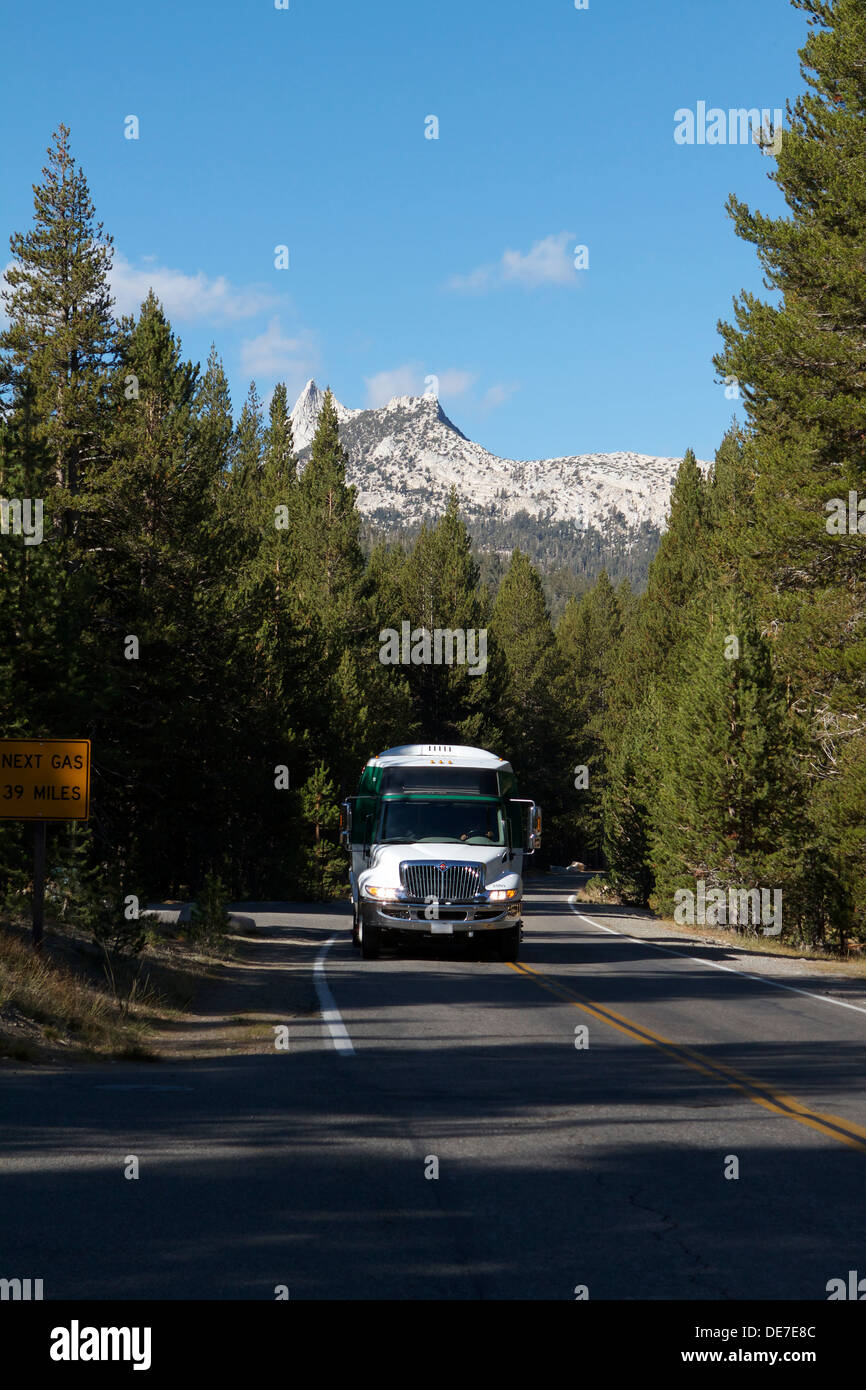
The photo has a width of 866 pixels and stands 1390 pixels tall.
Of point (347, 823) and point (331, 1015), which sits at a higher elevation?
point (347, 823)

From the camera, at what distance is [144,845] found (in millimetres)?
40500

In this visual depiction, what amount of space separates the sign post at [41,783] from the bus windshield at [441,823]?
722 cm

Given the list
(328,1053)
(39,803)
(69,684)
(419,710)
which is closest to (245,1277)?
(328,1053)

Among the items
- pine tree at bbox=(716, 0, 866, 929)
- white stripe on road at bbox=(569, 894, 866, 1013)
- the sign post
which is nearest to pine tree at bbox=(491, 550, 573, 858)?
pine tree at bbox=(716, 0, 866, 929)

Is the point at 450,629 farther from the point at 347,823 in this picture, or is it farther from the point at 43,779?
the point at 43,779

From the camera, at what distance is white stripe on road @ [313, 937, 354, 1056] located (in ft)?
40.5

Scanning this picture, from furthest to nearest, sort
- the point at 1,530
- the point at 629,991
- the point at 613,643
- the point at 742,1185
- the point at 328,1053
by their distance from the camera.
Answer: the point at 613,643, the point at 1,530, the point at 629,991, the point at 328,1053, the point at 742,1185

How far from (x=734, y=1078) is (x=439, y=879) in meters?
10.3

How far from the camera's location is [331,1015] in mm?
14648

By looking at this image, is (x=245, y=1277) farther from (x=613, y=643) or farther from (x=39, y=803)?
(x=613, y=643)

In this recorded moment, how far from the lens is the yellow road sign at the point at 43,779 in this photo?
15.4 metres

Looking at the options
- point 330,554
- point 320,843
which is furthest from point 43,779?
point 330,554

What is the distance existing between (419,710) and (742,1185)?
69064 mm

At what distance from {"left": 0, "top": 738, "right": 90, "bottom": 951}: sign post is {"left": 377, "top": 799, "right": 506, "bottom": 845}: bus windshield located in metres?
7.22
